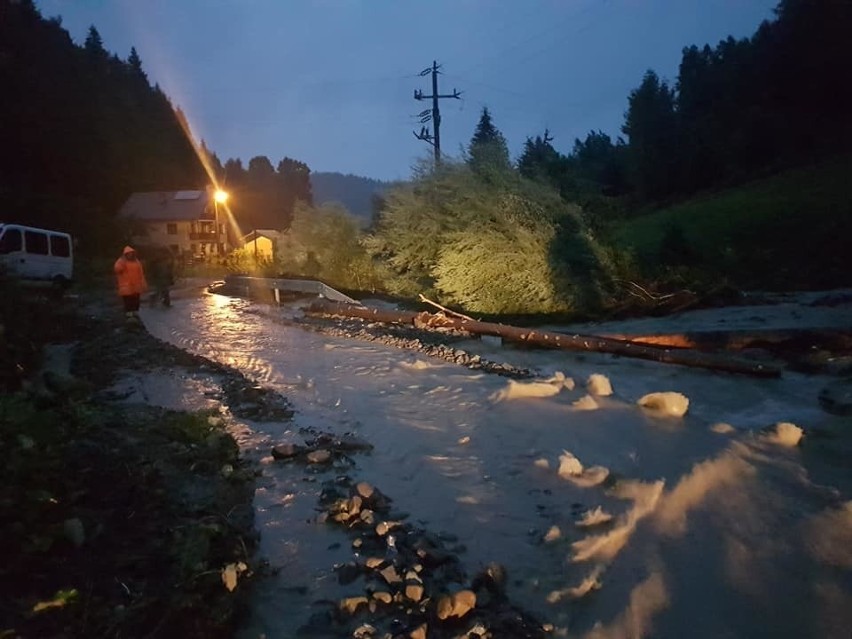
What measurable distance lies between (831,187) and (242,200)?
69.7 m

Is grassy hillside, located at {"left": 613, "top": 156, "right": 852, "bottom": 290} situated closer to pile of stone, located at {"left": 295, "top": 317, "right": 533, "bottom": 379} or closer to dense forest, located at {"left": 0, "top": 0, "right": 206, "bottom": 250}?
pile of stone, located at {"left": 295, "top": 317, "right": 533, "bottom": 379}

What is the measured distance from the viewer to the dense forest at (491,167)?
Answer: 16.9 meters

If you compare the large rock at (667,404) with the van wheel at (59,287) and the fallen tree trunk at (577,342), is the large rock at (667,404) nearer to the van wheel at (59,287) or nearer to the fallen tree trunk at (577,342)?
the fallen tree trunk at (577,342)

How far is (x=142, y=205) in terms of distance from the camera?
54469 millimetres

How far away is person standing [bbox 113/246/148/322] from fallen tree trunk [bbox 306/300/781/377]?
4.81 m

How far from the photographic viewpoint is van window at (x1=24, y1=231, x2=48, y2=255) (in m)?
20.6

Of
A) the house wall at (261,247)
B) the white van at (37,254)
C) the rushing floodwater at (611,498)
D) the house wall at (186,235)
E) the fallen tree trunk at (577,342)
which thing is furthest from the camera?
the house wall at (186,235)

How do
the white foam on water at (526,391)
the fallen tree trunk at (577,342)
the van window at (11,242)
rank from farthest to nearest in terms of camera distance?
the van window at (11,242)
the fallen tree trunk at (577,342)
the white foam on water at (526,391)

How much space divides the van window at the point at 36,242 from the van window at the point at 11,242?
0.93ft

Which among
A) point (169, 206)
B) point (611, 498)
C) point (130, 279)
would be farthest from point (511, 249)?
point (169, 206)

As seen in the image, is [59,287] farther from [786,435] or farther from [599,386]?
[786,435]

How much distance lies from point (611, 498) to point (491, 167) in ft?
43.4

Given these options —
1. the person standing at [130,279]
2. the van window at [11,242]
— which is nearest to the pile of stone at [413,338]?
the person standing at [130,279]

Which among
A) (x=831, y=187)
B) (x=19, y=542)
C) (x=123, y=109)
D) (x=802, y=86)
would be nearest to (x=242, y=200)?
(x=123, y=109)
